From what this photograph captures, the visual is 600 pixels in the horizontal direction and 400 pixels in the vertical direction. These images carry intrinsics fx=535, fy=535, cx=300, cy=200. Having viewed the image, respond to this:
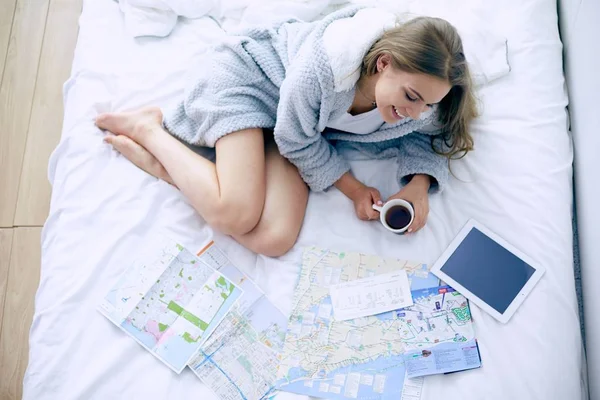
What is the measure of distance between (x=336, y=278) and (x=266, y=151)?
1.24ft

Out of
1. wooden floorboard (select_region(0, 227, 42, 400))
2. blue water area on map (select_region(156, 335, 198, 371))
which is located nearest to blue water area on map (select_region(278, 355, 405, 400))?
blue water area on map (select_region(156, 335, 198, 371))

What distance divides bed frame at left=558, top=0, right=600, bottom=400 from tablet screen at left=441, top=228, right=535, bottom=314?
14cm

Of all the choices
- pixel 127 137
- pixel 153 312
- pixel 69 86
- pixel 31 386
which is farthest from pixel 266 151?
pixel 31 386

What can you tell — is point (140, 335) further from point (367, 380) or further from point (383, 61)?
point (383, 61)

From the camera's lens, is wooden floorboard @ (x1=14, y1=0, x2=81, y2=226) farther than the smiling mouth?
Yes

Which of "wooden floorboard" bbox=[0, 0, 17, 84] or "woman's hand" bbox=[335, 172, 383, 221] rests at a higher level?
"wooden floorboard" bbox=[0, 0, 17, 84]

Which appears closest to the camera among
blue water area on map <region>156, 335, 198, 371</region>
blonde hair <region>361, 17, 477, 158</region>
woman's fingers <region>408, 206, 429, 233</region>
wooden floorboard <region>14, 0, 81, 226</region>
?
blonde hair <region>361, 17, 477, 158</region>

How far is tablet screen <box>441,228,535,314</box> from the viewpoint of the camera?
48.4 inches

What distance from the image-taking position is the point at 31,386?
1.14 m

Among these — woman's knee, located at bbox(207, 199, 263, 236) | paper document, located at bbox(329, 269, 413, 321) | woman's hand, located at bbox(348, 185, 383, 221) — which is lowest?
paper document, located at bbox(329, 269, 413, 321)

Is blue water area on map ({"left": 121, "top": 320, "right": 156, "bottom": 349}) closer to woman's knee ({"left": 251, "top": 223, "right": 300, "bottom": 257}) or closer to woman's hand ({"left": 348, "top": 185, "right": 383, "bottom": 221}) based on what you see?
woman's knee ({"left": 251, "top": 223, "right": 300, "bottom": 257})

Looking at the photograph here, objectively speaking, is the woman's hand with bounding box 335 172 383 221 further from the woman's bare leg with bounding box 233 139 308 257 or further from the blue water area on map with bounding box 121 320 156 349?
the blue water area on map with bounding box 121 320 156 349

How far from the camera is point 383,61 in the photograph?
1139 mm

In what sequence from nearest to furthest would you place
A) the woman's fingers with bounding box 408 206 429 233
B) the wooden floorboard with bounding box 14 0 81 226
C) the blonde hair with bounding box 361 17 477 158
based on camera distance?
the blonde hair with bounding box 361 17 477 158, the woman's fingers with bounding box 408 206 429 233, the wooden floorboard with bounding box 14 0 81 226
